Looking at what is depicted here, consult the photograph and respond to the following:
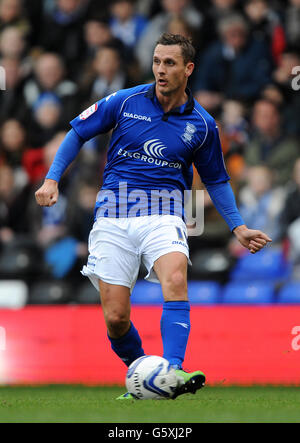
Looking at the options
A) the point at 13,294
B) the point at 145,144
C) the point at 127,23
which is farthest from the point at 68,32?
the point at 145,144

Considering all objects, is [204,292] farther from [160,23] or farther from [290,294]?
[160,23]

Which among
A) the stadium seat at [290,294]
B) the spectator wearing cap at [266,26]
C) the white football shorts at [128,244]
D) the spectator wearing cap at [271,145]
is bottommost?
the stadium seat at [290,294]

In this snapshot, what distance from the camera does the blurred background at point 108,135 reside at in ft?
32.5

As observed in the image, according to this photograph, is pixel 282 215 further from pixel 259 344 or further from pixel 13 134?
pixel 13 134

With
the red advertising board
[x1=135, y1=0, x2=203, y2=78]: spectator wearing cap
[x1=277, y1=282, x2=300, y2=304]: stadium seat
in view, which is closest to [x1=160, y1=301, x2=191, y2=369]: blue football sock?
the red advertising board

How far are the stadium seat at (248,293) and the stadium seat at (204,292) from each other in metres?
0.11

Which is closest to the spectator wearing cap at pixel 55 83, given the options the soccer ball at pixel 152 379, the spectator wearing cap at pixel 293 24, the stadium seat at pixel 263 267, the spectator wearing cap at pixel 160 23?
the spectator wearing cap at pixel 160 23

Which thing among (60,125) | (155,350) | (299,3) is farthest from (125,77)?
(155,350)

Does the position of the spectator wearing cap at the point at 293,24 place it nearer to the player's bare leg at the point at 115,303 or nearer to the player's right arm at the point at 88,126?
the player's right arm at the point at 88,126

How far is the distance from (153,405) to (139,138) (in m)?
1.80

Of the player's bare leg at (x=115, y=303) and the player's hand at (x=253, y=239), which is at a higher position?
the player's hand at (x=253, y=239)

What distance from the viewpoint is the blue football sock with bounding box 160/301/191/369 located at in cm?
581

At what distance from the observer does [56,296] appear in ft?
34.6

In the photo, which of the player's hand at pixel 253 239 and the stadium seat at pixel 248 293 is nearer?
the player's hand at pixel 253 239
